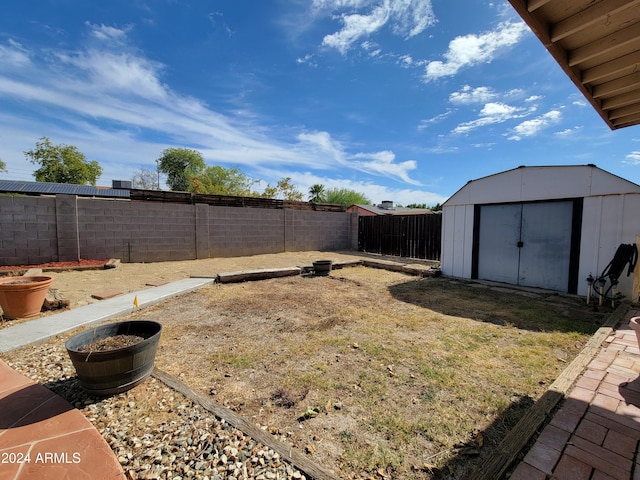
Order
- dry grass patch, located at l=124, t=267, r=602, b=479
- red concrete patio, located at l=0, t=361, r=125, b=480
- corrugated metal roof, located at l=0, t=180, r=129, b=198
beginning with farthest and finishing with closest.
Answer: corrugated metal roof, located at l=0, t=180, r=129, b=198
dry grass patch, located at l=124, t=267, r=602, b=479
red concrete patio, located at l=0, t=361, r=125, b=480

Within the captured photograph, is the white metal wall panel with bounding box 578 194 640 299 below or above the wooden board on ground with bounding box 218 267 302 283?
above

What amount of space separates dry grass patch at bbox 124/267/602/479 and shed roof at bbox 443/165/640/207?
6.88 ft

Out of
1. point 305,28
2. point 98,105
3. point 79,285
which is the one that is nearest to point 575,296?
point 305,28

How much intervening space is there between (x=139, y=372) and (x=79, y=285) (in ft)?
15.6

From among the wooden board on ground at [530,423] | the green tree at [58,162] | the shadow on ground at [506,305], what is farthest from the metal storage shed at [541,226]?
the green tree at [58,162]

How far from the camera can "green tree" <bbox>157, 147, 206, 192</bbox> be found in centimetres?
3309

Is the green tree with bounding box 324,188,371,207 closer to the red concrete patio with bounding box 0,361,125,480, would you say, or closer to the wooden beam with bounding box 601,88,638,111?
the wooden beam with bounding box 601,88,638,111

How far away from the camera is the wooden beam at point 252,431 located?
1331mm

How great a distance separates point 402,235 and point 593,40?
29.4ft

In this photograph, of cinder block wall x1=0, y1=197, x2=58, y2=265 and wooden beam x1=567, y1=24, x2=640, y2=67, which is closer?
wooden beam x1=567, y1=24, x2=640, y2=67

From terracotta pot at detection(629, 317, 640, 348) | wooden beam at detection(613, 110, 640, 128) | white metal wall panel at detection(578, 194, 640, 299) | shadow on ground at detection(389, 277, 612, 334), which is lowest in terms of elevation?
shadow on ground at detection(389, 277, 612, 334)

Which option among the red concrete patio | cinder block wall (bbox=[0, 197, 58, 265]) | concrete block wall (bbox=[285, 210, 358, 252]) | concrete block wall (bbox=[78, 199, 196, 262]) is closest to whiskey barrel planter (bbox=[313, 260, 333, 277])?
concrete block wall (bbox=[285, 210, 358, 252])

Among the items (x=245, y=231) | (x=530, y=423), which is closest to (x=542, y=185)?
(x=530, y=423)

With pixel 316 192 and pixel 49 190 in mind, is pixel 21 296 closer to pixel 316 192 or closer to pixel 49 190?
pixel 49 190
